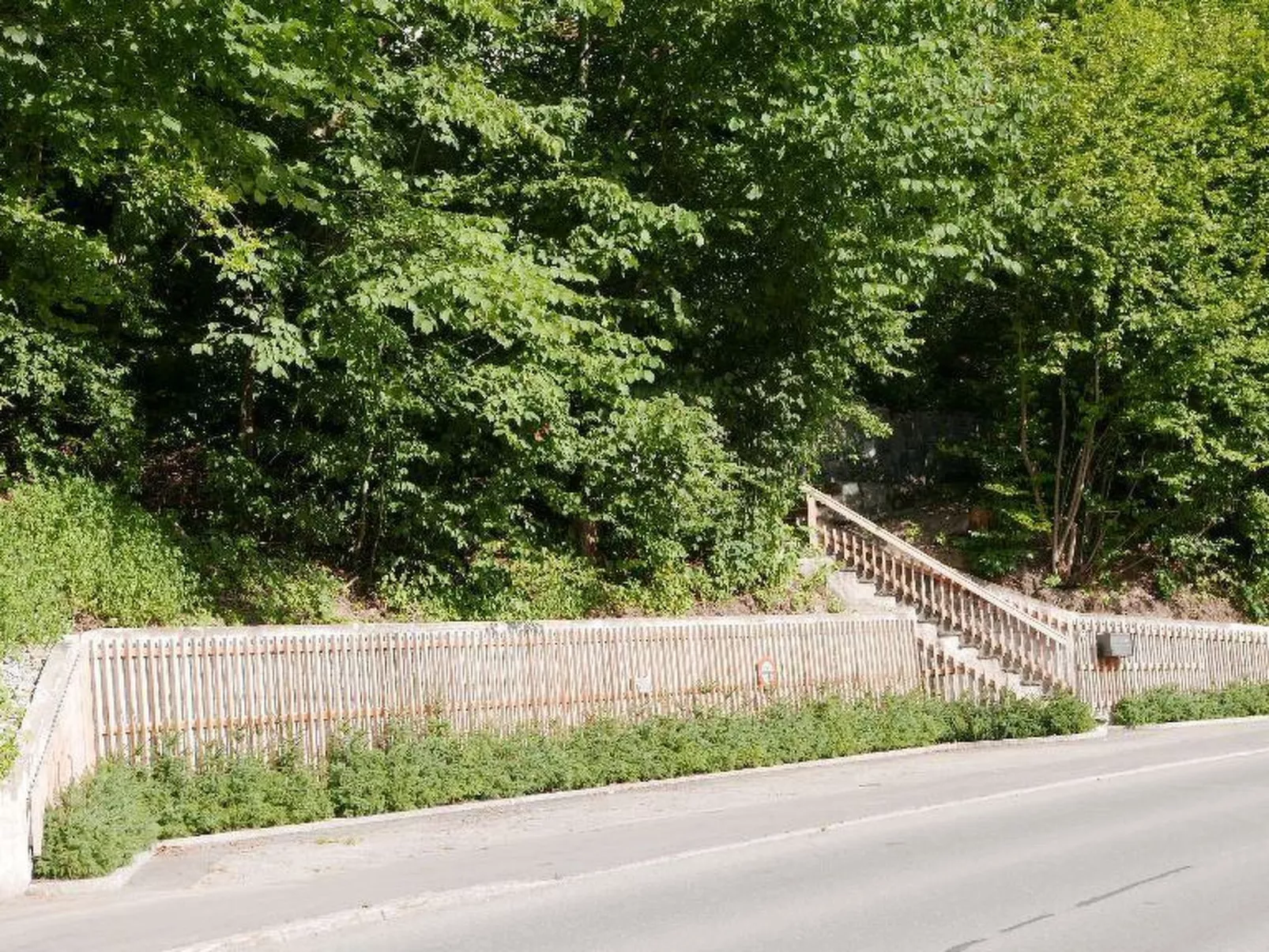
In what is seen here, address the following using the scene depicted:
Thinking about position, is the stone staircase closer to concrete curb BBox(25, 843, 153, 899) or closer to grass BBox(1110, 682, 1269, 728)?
grass BBox(1110, 682, 1269, 728)

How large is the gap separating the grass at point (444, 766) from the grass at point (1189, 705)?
308 centimetres

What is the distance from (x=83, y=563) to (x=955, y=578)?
14087mm

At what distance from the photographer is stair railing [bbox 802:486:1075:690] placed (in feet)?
73.5

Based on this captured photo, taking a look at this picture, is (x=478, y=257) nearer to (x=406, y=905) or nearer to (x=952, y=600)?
(x=406, y=905)

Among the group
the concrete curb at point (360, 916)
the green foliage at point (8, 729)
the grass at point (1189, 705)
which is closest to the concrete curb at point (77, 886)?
the green foliage at point (8, 729)

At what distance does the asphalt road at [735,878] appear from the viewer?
781 cm

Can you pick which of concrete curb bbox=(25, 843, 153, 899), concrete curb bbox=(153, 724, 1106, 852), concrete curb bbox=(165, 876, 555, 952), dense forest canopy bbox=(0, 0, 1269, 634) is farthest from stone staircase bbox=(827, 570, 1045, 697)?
concrete curb bbox=(25, 843, 153, 899)

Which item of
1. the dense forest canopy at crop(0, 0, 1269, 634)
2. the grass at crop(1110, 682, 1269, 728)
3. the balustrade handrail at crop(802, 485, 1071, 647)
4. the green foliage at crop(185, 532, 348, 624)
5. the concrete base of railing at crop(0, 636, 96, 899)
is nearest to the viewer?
the concrete base of railing at crop(0, 636, 96, 899)

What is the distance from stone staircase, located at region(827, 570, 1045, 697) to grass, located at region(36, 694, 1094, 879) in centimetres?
107

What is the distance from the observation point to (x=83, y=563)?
14.0m

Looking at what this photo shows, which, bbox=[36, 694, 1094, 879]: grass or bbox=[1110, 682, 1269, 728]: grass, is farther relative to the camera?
bbox=[1110, 682, 1269, 728]: grass

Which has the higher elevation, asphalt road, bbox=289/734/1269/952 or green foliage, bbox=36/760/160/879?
green foliage, bbox=36/760/160/879

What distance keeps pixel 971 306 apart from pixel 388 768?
2037 centimetres

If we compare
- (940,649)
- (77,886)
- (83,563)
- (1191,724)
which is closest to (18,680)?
(77,886)
